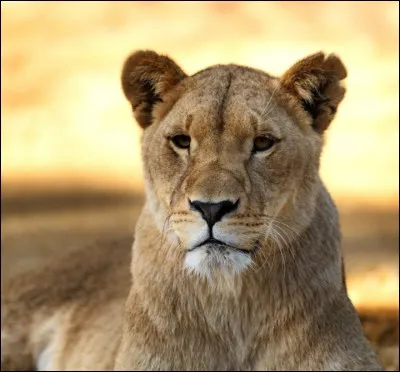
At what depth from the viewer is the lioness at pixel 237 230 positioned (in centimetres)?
265

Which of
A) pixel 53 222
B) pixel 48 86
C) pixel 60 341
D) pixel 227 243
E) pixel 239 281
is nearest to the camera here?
pixel 227 243

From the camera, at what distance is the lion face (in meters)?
2.59

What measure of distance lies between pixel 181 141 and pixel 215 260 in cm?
31

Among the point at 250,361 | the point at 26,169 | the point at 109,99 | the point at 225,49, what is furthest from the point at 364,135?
the point at 250,361

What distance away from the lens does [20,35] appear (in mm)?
5426

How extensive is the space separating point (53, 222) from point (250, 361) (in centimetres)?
218

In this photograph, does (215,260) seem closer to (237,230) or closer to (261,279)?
(237,230)

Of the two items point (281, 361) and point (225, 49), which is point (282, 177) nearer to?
point (281, 361)

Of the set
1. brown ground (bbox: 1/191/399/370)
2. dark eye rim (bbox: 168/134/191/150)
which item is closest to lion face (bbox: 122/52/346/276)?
dark eye rim (bbox: 168/134/191/150)

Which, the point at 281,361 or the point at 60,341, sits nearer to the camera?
the point at 281,361

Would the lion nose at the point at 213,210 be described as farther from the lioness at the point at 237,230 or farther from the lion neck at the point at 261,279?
the lion neck at the point at 261,279

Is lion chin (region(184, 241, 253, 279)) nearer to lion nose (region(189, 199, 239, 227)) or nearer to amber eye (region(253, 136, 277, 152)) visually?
lion nose (region(189, 199, 239, 227))

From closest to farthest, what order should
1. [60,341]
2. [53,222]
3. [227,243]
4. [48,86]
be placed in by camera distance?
[227,243]
[60,341]
[53,222]
[48,86]

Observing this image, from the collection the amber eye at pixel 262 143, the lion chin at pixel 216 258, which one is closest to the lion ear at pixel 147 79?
the amber eye at pixel 262 143
